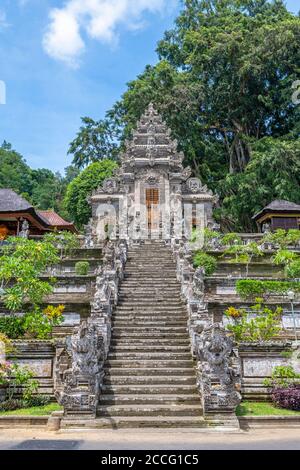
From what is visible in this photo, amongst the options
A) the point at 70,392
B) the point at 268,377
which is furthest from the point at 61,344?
the point at 268,377

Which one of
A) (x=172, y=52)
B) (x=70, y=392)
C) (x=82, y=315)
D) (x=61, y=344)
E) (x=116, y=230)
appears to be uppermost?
(x=172, y=52)

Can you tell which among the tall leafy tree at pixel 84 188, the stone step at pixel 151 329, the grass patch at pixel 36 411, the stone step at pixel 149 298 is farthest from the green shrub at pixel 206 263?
the tall leafy tree at pixel 84 188

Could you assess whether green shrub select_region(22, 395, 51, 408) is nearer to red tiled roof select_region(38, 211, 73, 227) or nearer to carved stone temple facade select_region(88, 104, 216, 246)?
carved stone temple facade select_region(88, 104, 216, 246)

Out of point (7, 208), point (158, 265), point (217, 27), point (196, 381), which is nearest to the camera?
point (196, 381)

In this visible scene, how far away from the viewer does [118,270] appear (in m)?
15.4

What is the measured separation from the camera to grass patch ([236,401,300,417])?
29.1 feet

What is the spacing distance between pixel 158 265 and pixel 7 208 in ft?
36.0

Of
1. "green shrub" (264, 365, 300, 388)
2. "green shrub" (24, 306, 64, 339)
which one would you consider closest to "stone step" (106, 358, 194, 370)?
"green shrub" (264, 365, 300, 388)

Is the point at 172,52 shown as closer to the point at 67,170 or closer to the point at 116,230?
the point at 116,230

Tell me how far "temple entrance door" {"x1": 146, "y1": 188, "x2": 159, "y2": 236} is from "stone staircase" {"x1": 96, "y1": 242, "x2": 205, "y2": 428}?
11991 millimetres

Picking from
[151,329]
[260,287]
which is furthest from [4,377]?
[260,287]

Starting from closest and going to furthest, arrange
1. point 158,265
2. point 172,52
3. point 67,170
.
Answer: point 158,265
point 172,52
point 67,170

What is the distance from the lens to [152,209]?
26.9m
